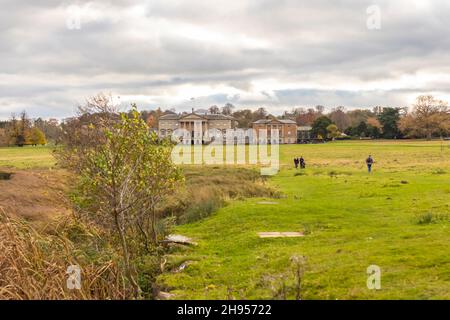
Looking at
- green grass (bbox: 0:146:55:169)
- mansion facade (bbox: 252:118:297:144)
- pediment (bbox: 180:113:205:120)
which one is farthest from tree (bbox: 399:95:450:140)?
green grass (bbox: 0:146:55:169)

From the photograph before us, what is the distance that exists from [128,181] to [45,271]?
269 cm

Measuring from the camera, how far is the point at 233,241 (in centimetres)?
1585

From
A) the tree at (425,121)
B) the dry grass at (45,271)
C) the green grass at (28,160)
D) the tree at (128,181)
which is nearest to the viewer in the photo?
the dry grass at (45,271)

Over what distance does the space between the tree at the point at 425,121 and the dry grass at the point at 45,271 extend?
442ft

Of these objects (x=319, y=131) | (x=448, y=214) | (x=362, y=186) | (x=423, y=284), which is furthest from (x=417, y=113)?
(x=423, y=284)

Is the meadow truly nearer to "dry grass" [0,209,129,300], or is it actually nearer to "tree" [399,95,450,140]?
"dry grass" [0,209,129,300]

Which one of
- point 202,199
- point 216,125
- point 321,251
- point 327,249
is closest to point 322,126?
point 216,125

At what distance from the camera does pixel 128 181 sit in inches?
491

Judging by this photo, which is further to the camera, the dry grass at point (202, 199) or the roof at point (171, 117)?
the roof at point (171, 117)

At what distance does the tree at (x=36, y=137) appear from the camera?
138 m

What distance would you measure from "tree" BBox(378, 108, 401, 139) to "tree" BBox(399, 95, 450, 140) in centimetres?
261

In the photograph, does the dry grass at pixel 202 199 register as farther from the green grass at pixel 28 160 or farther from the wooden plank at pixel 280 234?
the green grass at pixel 28 160

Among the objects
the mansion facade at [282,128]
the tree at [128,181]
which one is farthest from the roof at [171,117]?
the tree at [128,181]
